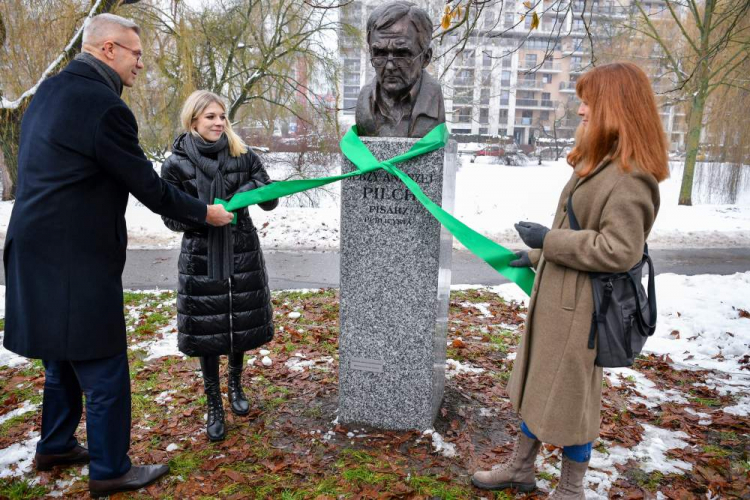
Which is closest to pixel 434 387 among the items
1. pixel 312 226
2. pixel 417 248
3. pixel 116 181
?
pixel 417 248

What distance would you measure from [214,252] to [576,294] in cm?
219

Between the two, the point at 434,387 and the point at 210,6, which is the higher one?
the point at 210,6

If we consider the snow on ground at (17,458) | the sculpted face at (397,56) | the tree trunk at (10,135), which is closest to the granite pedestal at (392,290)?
the sculpted face at (397,56)

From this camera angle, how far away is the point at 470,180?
84.1ft

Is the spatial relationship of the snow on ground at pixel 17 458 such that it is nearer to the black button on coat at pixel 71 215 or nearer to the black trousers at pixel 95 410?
the black trousers at pixel 95 410

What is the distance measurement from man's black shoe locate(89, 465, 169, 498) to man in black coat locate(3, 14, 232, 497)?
7.8 inches

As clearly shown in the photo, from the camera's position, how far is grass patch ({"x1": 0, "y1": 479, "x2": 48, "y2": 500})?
3016mm

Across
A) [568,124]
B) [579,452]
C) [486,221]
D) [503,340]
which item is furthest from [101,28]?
[568,124]

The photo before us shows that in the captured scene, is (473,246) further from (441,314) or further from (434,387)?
(434,387)

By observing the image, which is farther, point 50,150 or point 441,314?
point 441,314

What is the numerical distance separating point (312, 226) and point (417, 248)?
349 inches

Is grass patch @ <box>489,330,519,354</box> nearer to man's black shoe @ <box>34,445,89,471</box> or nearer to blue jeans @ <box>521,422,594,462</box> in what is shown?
blue jeans @ <box>521,422,594,462</box>

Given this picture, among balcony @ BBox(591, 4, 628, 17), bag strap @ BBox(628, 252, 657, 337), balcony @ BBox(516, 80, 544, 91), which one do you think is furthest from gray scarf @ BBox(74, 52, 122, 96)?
balcony @ BBox(516, 80, 544, 91)

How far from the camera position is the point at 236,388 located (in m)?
4.04
